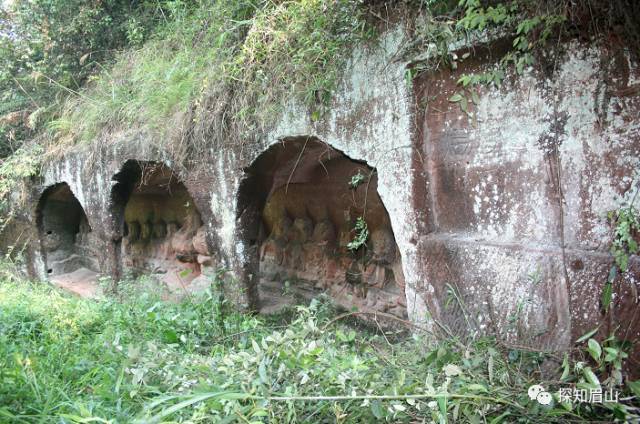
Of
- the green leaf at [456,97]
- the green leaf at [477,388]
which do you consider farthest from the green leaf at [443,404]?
the green leaf at [456,97]

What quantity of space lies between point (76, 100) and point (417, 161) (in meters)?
5.48

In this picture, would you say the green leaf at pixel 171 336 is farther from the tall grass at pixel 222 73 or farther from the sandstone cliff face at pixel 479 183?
the tall grass at pixel 222 73

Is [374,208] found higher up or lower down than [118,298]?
higher up

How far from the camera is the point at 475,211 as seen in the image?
8.47 feet

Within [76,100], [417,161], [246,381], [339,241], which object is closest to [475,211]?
[417,161]

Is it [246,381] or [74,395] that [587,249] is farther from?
[74,395]

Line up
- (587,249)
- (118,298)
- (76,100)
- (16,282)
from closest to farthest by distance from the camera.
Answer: (587,249) → (118,298) → (76,100) → (16,282)

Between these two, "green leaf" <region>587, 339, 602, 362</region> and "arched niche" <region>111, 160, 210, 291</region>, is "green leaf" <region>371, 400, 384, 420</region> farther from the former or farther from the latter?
"arched niche" <region>111, 160, 210, 291</region>

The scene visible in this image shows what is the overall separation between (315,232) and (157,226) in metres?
3.47

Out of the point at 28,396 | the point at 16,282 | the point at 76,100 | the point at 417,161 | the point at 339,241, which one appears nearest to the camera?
the point at 28,396

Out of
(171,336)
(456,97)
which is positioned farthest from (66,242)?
(456,97)

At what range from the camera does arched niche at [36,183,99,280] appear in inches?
290

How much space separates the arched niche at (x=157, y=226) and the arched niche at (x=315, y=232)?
1.17 meters

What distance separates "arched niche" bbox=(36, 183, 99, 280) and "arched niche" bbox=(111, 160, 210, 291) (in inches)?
28.2
